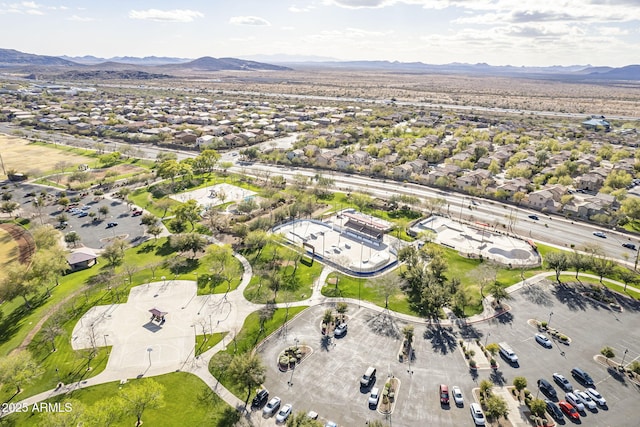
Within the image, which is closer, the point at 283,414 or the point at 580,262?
the point at 283,414

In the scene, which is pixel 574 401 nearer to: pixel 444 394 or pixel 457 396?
pixel 457 396

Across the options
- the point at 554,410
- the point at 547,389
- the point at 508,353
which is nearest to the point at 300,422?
the point at 554,410

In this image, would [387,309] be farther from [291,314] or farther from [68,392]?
[68,392]

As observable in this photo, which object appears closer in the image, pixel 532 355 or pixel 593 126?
pixel 532 355

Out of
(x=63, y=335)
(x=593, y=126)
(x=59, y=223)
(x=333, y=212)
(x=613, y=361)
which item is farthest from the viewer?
(x=593, y=126)

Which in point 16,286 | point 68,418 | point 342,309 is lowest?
point 342,309

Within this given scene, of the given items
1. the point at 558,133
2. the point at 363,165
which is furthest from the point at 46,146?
the point at 558,133
